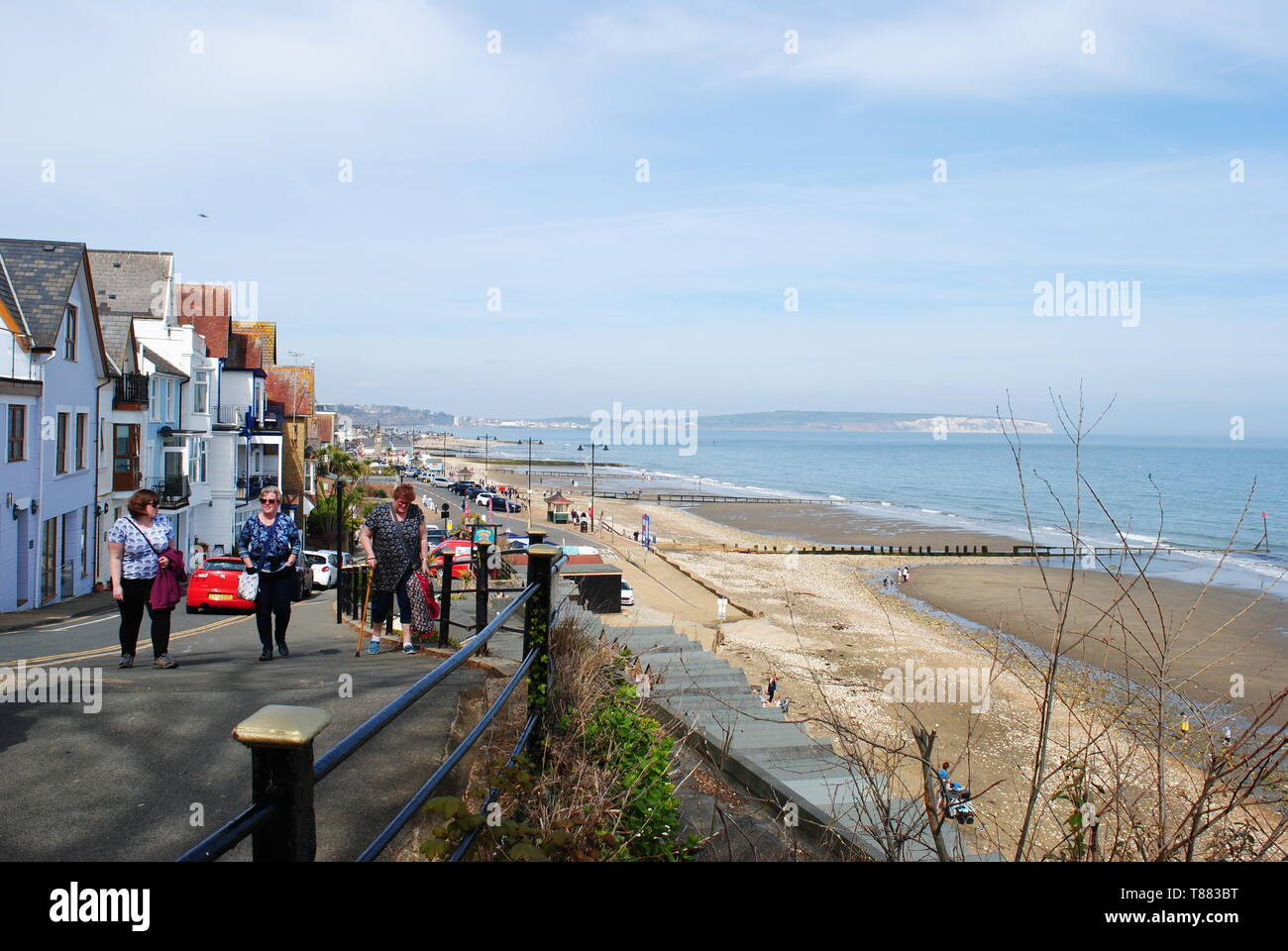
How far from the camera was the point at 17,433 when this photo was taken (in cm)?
2105

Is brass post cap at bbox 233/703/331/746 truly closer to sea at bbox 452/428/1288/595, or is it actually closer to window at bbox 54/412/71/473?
window at bbox 54/412/71/473

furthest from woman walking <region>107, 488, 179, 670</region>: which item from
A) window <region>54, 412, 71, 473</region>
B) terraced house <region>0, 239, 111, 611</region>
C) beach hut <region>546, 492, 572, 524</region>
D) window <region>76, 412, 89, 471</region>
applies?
beach hut <region>546, 492, 572, 524</region>

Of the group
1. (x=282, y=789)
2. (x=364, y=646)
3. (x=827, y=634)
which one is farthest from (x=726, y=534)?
(x=282, y=789)

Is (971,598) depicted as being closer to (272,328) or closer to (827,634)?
(827,634)

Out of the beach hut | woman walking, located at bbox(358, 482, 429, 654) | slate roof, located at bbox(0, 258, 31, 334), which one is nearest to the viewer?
woman walking, located at bbox(358, 482, 429, 654)

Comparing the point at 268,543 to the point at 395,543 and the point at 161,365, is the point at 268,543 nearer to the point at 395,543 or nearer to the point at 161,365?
the point at 395,543

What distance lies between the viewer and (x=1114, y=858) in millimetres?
3373

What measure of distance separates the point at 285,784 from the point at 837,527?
79.0 m

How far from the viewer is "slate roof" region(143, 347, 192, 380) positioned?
30.0 meters

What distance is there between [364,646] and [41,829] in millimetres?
7014

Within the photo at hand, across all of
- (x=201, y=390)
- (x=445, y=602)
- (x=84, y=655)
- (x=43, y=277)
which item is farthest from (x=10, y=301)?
(x=445, y=602)

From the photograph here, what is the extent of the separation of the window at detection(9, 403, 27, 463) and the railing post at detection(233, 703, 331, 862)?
74.7ft

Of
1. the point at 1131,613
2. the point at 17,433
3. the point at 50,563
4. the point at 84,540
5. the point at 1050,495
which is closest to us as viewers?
the point at 17,433

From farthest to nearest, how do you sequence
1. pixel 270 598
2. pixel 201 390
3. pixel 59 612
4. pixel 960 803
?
pixel 201 390 < pixel 59 612 < pixel 270 598 < pixel 960 803
